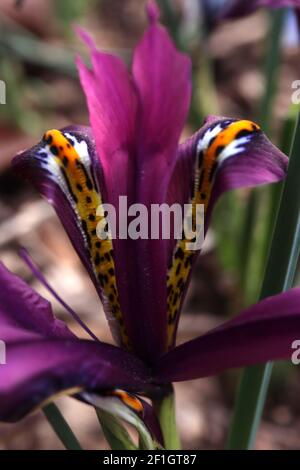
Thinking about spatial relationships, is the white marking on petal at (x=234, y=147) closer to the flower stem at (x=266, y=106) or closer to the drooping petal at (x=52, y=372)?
the drooping petal at (x=52, y=372)

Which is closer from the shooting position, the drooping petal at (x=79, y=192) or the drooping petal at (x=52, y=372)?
the drooping petal at (x=52, y=372)

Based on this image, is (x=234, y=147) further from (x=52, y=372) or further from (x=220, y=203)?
(x=220, y=203)

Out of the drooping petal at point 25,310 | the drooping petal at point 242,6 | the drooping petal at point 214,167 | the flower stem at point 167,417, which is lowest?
the flower stem at point 167,417

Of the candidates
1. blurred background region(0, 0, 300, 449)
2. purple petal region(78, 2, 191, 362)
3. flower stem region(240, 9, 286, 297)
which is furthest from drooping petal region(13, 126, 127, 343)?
flower stem region(240, 9, 286, 297)

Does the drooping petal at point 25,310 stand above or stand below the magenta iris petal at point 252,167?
below

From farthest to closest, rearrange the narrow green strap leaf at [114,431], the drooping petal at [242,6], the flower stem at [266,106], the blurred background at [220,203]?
the blurred background at [220,203]
the flower stem at [266,106]
the drooping petal at [242,6]
the narrow green strap leaf at [114,431]

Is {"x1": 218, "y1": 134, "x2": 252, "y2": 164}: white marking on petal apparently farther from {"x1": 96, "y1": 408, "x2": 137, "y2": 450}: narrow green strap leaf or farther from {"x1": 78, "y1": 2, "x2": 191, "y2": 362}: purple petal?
{"x1": 96, "y1": 408, "x2": 137, "y2": 450}: narrow green strap leaf

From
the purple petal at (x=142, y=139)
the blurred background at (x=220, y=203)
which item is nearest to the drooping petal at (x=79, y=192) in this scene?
the purple petal at (x=142, y=139)
